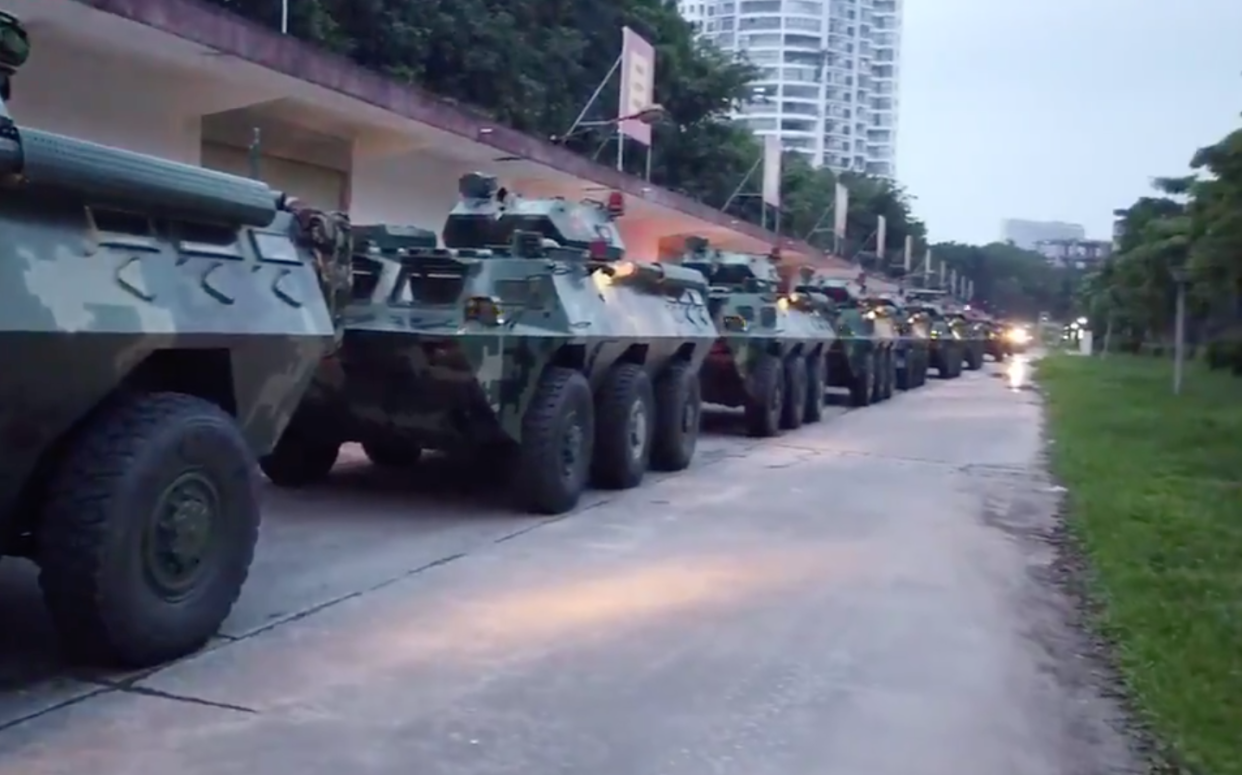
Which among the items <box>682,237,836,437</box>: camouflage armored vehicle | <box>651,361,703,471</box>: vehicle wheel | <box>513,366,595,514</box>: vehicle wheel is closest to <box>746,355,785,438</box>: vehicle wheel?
<box>682,237,836,437</box>: camouflage armored vehicle

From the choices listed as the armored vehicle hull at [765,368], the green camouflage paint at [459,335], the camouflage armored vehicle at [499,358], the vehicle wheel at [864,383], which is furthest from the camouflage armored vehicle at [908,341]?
the green camouflage paint at [459,335]

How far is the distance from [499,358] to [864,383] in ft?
42.0

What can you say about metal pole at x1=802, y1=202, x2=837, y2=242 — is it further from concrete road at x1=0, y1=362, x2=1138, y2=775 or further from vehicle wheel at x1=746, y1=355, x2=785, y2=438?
concrete road at x1=0, y1=362, x2=1138, y2=775

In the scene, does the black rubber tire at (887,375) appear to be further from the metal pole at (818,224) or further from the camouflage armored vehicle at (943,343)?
the metal pole at (818,224)

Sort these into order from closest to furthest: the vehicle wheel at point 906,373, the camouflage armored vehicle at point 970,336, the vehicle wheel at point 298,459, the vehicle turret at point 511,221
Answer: the vehicle wheel at point 298,459
the vehicle turret at point 511,221
the vehicle wheel at point 906,373
the camouflage armored vehicle at point 970,336

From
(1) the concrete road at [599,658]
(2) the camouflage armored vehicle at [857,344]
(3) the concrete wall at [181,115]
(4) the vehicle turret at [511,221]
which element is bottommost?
(1) the concrete road at [599,658]

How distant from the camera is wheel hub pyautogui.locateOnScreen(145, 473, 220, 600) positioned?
4.97 m

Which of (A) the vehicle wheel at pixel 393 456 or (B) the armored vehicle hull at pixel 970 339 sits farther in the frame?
(B) the armored vehicle hull at pixel 970 339

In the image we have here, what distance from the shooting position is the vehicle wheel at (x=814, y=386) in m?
16.6

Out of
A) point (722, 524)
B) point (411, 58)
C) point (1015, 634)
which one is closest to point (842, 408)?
point (411, 58)

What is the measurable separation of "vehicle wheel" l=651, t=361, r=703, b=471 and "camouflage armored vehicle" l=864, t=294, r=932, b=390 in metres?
10.8

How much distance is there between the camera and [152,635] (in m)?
4.97

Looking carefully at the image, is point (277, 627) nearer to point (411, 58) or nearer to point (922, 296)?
point (411, 58)

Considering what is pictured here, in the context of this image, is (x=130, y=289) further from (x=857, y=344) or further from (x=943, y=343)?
(x=943, y=343)
